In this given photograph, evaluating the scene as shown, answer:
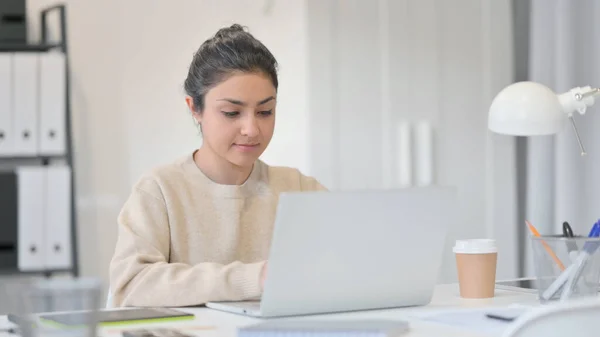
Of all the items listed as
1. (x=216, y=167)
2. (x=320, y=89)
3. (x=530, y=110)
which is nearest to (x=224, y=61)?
(x=216, y=167)

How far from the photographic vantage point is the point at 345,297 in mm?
1474

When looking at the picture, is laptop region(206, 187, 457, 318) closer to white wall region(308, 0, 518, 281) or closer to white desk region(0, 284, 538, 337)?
white desk region(0, 284, 538, 337)

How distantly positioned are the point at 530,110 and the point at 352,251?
1.84ft

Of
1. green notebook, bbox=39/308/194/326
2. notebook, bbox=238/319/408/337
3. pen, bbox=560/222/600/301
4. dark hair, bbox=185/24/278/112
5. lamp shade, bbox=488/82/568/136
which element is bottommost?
green notebook, bbox=39/308/194/326

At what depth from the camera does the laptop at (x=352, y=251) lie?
137cm

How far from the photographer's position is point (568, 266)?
5.06ft

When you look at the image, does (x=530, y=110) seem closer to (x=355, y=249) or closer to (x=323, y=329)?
(x=355, y=249)

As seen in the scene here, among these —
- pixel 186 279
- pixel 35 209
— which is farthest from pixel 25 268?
pixel 186 279

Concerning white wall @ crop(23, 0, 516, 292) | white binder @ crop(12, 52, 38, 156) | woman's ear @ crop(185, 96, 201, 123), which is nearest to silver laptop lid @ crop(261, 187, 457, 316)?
woman's ear @ crop(185, 96, 201, 123)

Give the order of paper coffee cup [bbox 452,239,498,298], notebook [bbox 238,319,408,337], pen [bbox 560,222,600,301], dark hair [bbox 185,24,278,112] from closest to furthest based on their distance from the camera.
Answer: notebook [bbox 238,319,408,337]
pen [bbox 560,222,600,301]
paper coffee cup [bbox 452,239,498,298]
dark hair [bbox 185,24,278,112]

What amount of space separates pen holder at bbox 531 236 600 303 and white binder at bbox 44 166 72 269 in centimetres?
194

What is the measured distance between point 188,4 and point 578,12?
1.40 meters

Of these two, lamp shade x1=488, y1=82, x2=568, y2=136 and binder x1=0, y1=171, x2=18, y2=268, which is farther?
binder x1=0, y1=171, x2=18, y2=268

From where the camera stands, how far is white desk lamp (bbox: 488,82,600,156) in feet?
5.89
